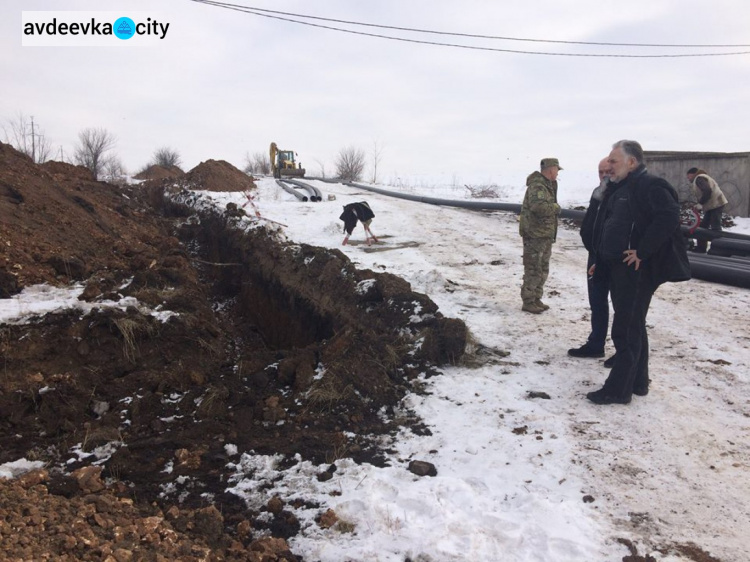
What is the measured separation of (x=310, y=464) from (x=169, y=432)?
1.15 m

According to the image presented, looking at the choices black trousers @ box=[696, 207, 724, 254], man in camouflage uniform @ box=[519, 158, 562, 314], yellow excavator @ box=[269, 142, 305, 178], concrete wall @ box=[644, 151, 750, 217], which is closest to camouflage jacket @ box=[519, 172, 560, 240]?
man in camouflage uniform @ box=[519, 158, 562, 314]

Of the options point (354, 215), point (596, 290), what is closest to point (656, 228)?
point (596, 290)

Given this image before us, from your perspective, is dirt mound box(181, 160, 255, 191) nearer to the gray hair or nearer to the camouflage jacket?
the camouflage jacket

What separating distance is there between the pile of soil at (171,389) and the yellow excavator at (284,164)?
26.7 metres

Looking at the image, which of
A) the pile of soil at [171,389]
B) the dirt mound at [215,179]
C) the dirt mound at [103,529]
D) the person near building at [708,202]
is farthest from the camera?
the dirt mound at [215,179]

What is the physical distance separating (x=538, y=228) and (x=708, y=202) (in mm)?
6580

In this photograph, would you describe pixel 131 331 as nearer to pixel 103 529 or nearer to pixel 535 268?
pixel 103 529

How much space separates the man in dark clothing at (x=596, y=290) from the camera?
454 cm

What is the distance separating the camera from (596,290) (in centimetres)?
465

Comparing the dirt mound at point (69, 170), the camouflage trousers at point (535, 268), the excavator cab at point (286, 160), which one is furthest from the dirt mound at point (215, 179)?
the camouflage trousers at point (535, 268)

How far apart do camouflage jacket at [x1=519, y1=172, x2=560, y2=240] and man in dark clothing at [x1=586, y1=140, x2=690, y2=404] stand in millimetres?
2184

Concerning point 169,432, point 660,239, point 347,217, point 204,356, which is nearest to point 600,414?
point 660,239

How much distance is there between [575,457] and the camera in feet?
10.5

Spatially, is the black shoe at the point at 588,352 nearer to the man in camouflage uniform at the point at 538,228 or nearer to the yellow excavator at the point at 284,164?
the man in camouflage uniform at the point at 538,228
